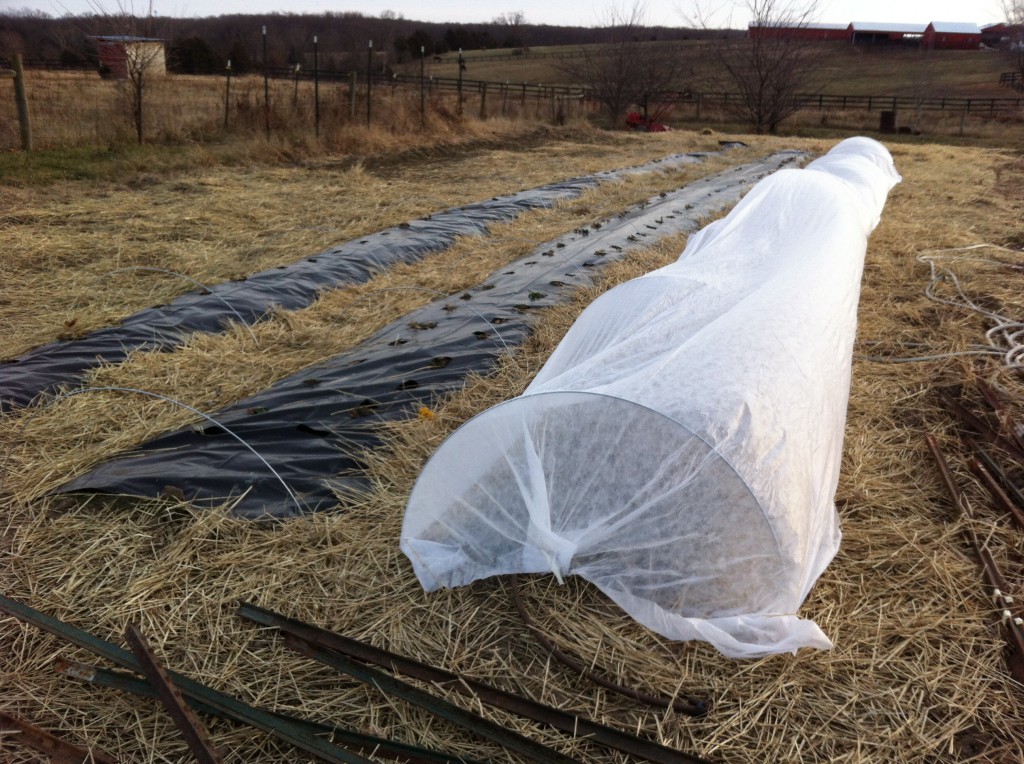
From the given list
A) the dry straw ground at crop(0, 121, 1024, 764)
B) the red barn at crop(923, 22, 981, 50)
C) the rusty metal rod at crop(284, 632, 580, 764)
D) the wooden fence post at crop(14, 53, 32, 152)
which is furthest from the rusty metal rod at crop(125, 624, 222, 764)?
the red barn at crop(923, 22, 981, 50)

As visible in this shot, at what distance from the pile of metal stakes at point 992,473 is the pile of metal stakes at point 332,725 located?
133cm

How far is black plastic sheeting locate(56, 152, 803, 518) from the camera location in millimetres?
3057

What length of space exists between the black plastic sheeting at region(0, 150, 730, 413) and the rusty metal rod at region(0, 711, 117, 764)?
229cm

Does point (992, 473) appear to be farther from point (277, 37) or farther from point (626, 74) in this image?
point (277, 37)

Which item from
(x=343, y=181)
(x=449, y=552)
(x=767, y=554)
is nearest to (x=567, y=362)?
(x=449, y=552)

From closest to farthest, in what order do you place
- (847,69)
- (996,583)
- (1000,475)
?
(996,583), (1000,475), (847,69)

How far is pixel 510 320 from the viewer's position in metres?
4.96

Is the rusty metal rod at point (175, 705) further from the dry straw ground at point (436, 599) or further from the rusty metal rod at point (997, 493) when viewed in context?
the rusty metal rod at point (997, 493)

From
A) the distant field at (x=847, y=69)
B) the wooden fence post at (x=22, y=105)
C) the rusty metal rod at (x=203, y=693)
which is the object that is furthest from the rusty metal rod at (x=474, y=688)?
the distant field at (x=847, y=69)

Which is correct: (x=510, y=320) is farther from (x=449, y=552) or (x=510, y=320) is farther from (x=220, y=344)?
(x=449, y=552)

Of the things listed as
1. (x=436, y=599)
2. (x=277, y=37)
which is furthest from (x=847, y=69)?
(x=436, y=599)

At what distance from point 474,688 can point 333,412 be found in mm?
1972

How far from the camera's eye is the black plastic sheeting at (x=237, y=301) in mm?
4051

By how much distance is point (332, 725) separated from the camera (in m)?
1.98
